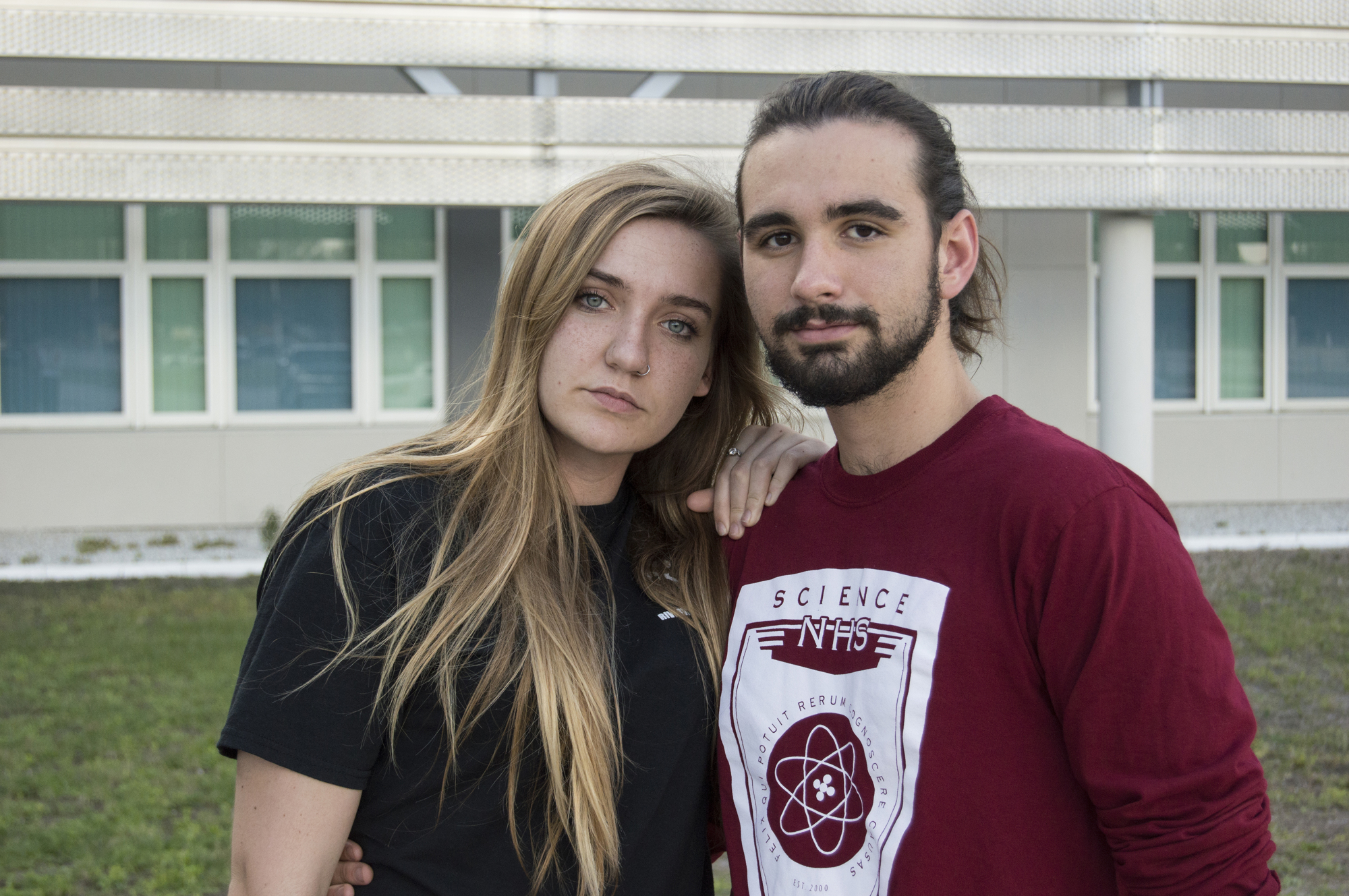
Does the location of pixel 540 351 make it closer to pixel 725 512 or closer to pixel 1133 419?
pixel 725 512

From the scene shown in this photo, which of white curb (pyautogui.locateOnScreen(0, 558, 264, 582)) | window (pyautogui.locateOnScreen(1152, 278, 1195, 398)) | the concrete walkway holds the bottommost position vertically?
white curb (pyautogui.locateOnScreen(0, 558, 264, 582))

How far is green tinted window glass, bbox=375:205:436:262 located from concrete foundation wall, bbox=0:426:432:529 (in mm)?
1850

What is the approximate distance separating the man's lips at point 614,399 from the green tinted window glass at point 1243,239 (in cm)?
1190

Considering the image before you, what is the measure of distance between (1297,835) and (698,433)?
335 cm

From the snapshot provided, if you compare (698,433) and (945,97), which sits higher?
(945,97)

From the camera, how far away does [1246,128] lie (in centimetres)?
731

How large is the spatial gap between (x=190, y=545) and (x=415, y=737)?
29.4ft

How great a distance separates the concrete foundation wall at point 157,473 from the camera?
10242 millimetres

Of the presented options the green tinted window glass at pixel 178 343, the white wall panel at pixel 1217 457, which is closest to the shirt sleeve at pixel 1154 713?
the green tinted window glass at pixel 178 343

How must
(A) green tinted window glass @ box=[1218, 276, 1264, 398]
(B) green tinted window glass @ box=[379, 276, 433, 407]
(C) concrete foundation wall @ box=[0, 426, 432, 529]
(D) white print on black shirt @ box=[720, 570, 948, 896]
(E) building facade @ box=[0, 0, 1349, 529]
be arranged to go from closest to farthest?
(D) white print on black shirt @ box=[720, 570, 948, 896] < (E) building facade @ box=[0, 0, 1349, 529] < (C) concrete foundation wall @ box=[0, 426, 432, 529] < (B) green tinted window glass @ box=[379, 276, 433, 407] < (A) green tinted window glass @ box=[1218, 276, 1264, 398]

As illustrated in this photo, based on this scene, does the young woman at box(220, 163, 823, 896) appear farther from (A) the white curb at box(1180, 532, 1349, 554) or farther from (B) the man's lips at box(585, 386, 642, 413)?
(A) the white curb at box(1180, 532, 1349, 554)

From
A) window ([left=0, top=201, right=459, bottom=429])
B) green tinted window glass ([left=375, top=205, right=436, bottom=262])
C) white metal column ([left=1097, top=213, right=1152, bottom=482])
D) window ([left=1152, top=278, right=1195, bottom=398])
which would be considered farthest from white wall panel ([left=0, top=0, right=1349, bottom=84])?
window ([left=1152, top=278, right=1195, bottom=398])

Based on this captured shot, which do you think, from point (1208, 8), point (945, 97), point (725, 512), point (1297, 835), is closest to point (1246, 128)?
point (1208, 8)

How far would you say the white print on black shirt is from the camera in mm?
1687
